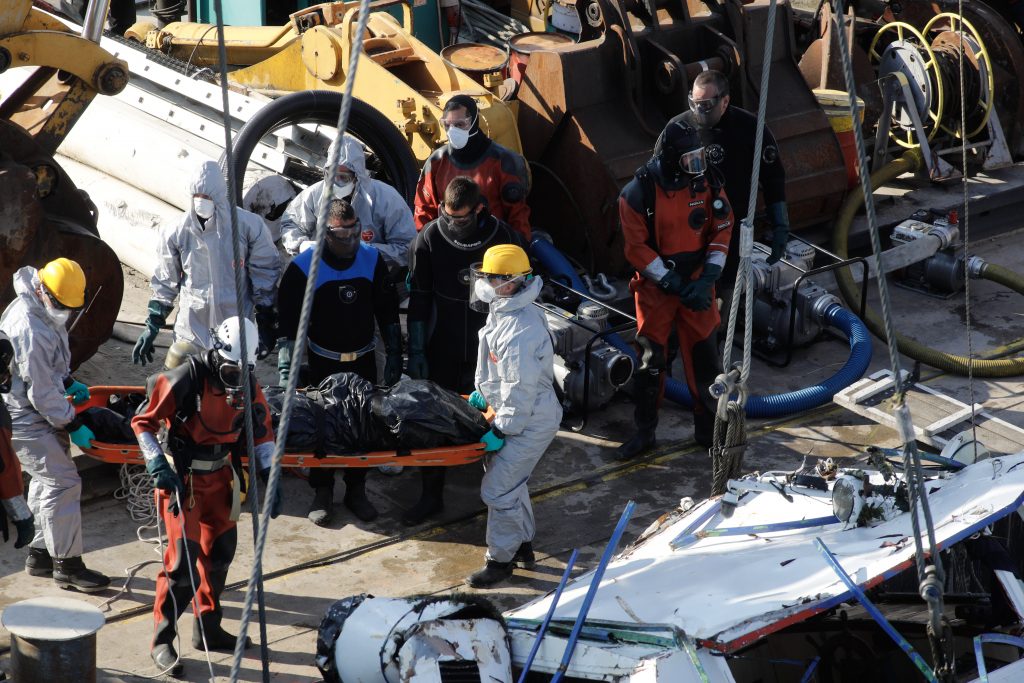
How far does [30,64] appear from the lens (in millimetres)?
8023

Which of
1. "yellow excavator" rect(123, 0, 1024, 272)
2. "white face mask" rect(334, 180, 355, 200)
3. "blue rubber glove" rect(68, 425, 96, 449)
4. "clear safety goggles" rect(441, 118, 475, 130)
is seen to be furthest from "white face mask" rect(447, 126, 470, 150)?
"blue rubber glove" rect(68, 425, 96, 449)

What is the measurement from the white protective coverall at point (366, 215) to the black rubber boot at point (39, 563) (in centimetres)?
233

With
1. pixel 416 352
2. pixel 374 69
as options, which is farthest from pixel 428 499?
pixel 374 69

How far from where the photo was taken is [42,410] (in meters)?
6.32

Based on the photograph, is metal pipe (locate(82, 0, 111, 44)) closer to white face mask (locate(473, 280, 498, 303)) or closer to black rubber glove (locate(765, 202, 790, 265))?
white face mask (locate(473, 280, 498, 303))

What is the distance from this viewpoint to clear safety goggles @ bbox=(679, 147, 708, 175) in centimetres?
781

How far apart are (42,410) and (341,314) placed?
1.78m

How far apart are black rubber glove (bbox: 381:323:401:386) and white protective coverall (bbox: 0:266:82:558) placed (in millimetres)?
1864

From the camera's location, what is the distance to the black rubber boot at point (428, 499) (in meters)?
7.46

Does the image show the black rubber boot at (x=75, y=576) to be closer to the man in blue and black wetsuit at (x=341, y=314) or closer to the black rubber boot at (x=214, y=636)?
the black rubber boot at (x=214, y=636)

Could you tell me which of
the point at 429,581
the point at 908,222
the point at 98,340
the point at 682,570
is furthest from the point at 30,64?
the point at 908,222

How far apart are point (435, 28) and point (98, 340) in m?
5.66

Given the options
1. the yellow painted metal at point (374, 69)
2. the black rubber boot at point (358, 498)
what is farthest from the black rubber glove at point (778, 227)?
the black rubber boot at point (358, 498)

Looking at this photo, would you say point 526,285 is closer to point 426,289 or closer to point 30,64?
point 426,289
